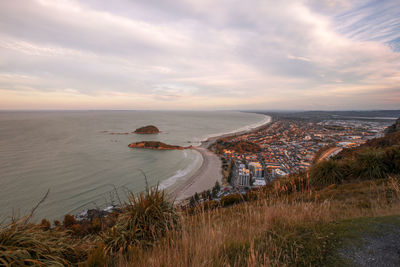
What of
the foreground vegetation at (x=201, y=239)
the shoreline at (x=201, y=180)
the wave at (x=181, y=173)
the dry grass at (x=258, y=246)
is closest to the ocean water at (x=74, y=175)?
the wave at (x=181, y=173)

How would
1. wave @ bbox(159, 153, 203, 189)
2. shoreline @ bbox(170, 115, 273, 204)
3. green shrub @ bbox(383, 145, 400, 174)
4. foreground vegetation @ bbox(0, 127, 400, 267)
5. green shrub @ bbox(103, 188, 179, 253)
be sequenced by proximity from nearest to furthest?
foreground vegetation @ bbox(0, 127, 400, 267)
green shrub @ bbox(103, 188, 179, 253)
green shrub @ bbox(383, 145, 400, 174)
shoreline @ bbox(170, 115, 273, 204)
wave @ bbox(159, 153, 203, 189)

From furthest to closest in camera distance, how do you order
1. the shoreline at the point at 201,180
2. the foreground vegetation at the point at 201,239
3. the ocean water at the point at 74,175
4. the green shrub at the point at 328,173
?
1. the shoreline at the point at 201,180
2. the ocean water at the point at 74,175
3. the green shrub at the point at 328,173
4. the foreground vegetation at the point at 201,239

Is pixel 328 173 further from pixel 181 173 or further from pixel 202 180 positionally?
pixel 181 173

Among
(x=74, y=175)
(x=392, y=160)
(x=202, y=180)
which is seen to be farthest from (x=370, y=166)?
(x=74, y=175)

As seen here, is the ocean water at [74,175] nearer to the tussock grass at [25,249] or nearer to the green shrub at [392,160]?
the tussock grass at [25,249]

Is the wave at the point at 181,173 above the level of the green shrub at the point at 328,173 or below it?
below

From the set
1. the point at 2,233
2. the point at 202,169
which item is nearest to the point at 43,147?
the point at 202,169

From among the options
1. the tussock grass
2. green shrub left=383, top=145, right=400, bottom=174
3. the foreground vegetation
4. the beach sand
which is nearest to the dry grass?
the foreground vegetation

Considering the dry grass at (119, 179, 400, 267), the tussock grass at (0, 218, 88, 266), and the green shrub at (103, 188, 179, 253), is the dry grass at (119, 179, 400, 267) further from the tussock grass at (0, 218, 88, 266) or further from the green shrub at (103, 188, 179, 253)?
the tussock grass at (0, 218, 88, 266)
